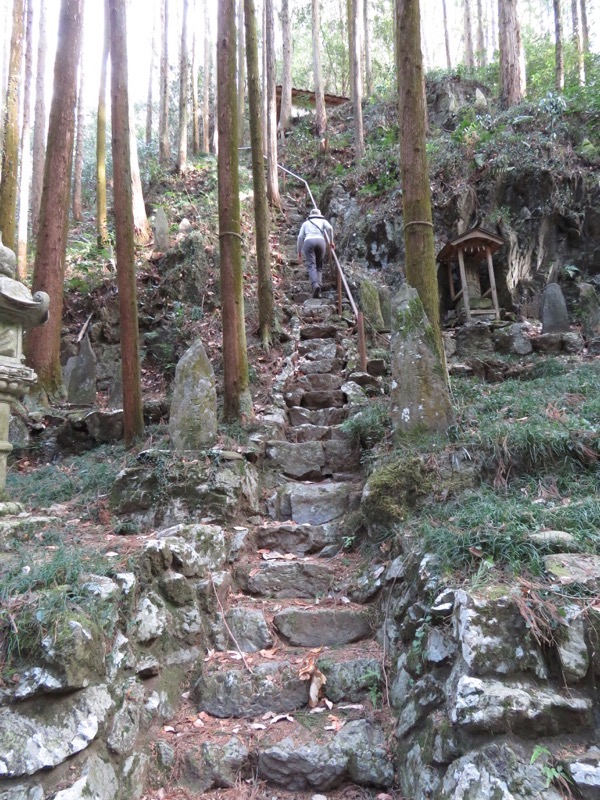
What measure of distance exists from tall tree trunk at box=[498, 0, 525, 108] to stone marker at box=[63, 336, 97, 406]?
13.9m

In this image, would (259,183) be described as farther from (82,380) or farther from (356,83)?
(356,83)

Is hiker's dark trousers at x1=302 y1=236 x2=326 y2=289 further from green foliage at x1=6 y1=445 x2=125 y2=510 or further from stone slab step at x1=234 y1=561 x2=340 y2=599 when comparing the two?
stone slab step at x1=234 y1=561 x2=340 y2=599

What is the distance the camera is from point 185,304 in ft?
36.7

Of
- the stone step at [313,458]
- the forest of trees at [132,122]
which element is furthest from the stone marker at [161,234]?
the stone step at [313,458]

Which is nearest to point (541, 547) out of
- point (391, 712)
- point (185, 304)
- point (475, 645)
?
point (475, 645)

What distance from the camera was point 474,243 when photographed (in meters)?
10.1

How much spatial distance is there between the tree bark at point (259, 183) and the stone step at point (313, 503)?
13.5 feet

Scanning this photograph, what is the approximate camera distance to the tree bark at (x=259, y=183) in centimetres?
929

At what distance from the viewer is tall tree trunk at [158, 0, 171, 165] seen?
19266 mm

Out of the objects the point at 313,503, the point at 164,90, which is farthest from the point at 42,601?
the point at 164,90

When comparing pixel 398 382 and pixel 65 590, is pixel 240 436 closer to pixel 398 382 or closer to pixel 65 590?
pixel 398 382

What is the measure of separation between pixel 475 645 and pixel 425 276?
419 centimetres

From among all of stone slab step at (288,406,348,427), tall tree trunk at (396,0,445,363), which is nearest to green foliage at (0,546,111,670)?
tall tree trunk at (396,0,445,363)

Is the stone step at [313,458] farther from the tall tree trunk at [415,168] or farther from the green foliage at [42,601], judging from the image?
the green foliage at [42,601]
